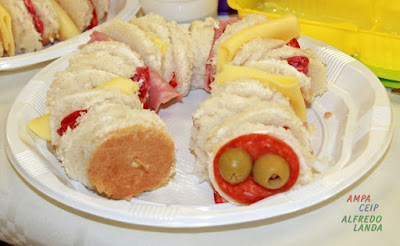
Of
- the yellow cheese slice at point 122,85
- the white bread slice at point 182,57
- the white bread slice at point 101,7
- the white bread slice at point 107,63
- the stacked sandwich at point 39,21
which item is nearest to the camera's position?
the yellow cheese slice at point 122,85

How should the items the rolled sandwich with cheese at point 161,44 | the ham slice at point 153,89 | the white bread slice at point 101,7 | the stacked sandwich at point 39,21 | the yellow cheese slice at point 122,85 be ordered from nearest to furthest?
the yellow cheese slice at point 122,85
the ham slice at point 153,89
the rolled sandwich with cheese at point 161,44
the stacked sandwich at point 39,21
the white bread slice at point 101,7

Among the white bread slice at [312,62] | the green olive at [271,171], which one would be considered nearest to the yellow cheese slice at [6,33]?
the white bread slice at [312,62]

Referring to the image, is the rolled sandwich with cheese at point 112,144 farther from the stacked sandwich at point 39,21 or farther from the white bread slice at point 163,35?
the stacked sandwich at point 39,21

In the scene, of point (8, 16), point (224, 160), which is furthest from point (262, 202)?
point (8, 16)

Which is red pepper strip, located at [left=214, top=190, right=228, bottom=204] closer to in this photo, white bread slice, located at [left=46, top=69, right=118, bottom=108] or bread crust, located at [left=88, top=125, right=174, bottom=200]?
bread crust, located at [left=88, top=125, right=174, bottom=200]

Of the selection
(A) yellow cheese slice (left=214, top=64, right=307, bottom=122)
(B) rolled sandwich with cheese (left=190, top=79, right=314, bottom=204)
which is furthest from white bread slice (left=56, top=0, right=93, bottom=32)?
(B) rolled sandwich with cheese (left=190, top=79, right=314, bottom=204)

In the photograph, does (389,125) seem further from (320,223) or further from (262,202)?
(262,202)
